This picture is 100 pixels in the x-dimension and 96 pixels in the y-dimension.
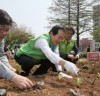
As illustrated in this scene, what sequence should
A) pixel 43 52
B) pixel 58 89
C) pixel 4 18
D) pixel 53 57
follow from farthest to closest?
pixel 43 52
pixel 53 57
pixel 58 89
pixel 4 18

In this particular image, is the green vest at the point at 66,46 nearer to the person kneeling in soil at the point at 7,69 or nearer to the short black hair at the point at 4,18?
the person kneeling in soil at the point at 7,69

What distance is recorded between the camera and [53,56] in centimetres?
423

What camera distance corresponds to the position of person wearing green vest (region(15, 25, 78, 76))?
4.24 metres

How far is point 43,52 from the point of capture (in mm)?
4445

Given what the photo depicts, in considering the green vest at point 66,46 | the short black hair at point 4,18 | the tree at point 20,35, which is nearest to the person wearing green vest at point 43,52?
the short black hair at point 4,18

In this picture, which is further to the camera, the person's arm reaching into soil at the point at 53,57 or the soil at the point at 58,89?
the person's arm reaching into soil at the point at 53,57

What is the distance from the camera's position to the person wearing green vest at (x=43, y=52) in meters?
4.24

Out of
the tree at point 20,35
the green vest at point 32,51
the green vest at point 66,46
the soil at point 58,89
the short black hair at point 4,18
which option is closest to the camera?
the short black hair at point 4,18

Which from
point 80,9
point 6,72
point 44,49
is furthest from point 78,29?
point 6,72

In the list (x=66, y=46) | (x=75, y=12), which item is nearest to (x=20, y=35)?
(x=75, y=12)

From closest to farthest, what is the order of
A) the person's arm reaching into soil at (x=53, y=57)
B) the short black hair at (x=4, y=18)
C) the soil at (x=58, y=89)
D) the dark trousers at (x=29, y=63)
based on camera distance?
the short black hair at (x=4, y=18) < the soil at (x=58, y=89) < the person's arm reaching into soil at (x=53, y=57) < the dark trousers at (x=29, y=63)

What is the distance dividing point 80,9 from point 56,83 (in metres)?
25.0

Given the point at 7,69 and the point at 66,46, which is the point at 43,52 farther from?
the point at 66,46

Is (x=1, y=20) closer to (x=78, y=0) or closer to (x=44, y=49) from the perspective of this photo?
(x=44, y=49)
